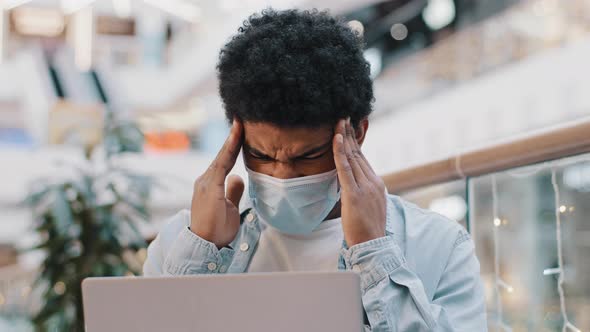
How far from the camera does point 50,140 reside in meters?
15.6

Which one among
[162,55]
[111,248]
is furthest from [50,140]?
[111,248]

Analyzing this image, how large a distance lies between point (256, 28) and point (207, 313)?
586mm

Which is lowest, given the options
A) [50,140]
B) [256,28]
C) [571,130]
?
[50,140]

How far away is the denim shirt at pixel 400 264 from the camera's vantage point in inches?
45.0

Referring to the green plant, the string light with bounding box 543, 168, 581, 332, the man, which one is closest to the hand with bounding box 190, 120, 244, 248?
the man

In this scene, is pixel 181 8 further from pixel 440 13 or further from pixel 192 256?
pixel 192 256

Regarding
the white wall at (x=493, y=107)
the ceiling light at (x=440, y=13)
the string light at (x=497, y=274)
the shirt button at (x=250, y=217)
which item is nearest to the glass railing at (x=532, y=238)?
the string light at (x=497, y=274)

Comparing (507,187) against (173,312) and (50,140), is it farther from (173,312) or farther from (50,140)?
(50,140)

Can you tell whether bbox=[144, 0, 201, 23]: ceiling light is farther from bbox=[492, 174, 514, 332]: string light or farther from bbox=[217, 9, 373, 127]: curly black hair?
bbox=[217, 9, 373, 127]: curly black hair

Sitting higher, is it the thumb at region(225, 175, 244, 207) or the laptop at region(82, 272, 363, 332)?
the thumb at region(225, 175, 244, 207)

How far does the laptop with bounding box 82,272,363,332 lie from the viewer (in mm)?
903

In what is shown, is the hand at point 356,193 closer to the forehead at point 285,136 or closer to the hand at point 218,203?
the forehead at point 285,136

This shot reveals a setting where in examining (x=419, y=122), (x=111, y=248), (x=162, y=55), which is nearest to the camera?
(x=111, y=248)

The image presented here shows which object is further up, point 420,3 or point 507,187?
point 420,3
